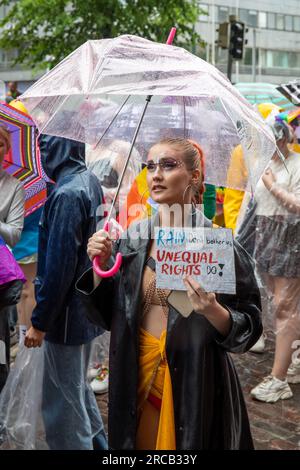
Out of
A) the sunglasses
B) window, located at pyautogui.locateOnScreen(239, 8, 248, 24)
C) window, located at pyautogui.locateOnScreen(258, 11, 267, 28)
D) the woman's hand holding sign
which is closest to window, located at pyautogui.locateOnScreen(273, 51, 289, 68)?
window, located at pyautogui.locateOnScreen(258, 11, 267, 28)

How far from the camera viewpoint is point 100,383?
480cm

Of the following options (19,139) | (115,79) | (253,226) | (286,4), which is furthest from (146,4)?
(115,79)

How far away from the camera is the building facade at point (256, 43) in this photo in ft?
95.5

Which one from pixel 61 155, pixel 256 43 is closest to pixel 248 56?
pixel 256 43

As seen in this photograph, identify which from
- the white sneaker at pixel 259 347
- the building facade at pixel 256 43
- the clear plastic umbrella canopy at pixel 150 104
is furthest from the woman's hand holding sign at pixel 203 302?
the building facade at pixel 256 43

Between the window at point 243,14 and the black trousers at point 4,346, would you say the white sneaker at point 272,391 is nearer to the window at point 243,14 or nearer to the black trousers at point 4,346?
the black trousers at point 4,346

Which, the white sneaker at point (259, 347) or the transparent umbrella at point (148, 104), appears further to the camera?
the white sneaker at point (259, 347)

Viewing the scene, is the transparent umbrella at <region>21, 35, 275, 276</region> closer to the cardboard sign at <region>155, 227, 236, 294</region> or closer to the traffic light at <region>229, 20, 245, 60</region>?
the cardboard sign at <region>155, 227, 236, 294</region>

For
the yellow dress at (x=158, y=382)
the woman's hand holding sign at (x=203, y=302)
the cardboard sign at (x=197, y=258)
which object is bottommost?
the yellow dress at (x=158, y=382)

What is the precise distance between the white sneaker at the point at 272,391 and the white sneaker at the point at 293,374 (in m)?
0.40

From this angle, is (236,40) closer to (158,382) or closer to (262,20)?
(262,20)

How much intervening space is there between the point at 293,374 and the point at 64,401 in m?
2.64

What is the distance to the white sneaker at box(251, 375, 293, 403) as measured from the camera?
475 cm

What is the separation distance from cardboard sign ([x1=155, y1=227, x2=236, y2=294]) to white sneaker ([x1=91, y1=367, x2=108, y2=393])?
2.69 m
